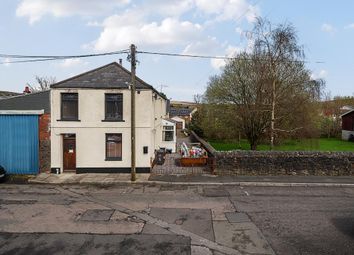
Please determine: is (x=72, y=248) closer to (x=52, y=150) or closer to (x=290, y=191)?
(x=290, y=191)

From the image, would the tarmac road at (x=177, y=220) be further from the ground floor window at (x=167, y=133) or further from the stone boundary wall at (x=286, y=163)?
the ground floor window at (x=167, y=133)

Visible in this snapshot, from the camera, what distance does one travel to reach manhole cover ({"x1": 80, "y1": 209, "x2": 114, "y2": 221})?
39.8ft

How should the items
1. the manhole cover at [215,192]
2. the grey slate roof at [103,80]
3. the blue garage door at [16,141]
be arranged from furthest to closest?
the grey slate roof at [103,80] < the blue garage door at [16,141] < the manhole cover at [215,192]

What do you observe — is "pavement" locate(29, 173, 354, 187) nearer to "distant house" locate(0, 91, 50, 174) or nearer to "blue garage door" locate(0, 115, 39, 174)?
"distant house" locate(0, 91, 50, 174)

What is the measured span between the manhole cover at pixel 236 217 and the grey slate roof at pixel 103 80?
10.5m

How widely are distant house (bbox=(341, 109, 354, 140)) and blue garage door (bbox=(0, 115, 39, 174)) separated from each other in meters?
45.7

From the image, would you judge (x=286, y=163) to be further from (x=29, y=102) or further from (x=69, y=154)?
(x=29, y=102)

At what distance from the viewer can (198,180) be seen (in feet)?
62.4

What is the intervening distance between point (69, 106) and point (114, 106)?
2625 mm

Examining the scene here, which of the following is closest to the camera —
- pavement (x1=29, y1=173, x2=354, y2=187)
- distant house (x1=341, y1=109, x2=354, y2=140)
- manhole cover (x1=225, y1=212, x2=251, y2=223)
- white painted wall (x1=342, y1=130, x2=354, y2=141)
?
manhole cover (x1=225, y1=212, x2=251, y2=223)

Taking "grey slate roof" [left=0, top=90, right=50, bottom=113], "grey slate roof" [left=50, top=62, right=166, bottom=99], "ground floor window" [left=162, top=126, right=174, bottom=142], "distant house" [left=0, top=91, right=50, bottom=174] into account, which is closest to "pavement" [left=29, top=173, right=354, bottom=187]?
"distant house" [left=0, top=91, right=50, bottom=174]

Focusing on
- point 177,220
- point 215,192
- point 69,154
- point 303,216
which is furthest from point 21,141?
point 303,216

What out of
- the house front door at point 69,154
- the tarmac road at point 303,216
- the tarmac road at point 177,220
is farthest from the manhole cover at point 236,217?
the house front door at point 69,154

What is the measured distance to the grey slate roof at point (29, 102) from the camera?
24625mm
